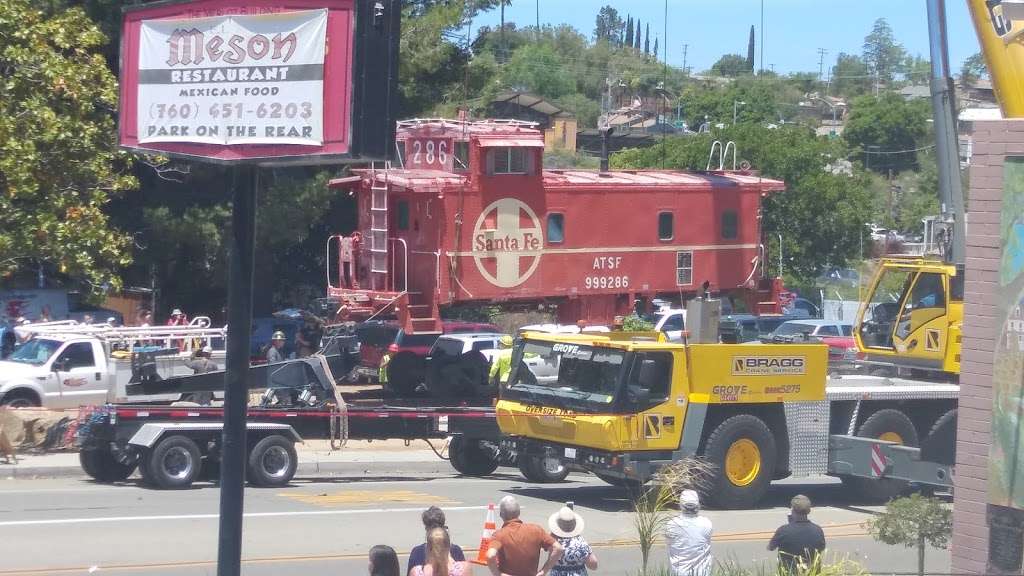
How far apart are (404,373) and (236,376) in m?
21.3

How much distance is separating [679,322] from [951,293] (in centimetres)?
1671

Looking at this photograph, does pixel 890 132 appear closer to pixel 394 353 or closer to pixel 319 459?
pixel 394 353

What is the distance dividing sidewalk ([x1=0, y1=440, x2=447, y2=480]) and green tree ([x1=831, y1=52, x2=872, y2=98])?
129802 millimetres

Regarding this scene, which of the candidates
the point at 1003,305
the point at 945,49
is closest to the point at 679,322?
the point at 945,49

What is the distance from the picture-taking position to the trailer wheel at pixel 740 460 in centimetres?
1653

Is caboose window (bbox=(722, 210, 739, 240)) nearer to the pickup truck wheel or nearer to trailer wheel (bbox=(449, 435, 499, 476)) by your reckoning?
trailer wheel (bbox=(449, 435, 499, 476))

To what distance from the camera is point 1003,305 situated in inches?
318

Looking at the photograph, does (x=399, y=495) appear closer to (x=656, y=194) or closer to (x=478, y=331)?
(x=656, y=194)

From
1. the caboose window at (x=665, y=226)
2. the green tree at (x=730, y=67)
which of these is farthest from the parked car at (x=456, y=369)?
the green tree at (x=730, y=67)

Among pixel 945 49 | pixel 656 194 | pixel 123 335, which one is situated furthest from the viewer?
pixel 656 194

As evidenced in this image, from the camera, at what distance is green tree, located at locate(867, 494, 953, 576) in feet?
31.5

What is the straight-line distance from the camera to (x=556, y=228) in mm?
25688

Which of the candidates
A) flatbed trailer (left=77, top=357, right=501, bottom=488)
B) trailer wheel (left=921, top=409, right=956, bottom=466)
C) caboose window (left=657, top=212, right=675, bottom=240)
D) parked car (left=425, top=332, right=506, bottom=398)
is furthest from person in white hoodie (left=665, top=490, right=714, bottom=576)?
caboose window (left=657, top=212, right=675, bottom=240)

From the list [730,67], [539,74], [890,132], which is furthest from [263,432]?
Result: [730,67]
